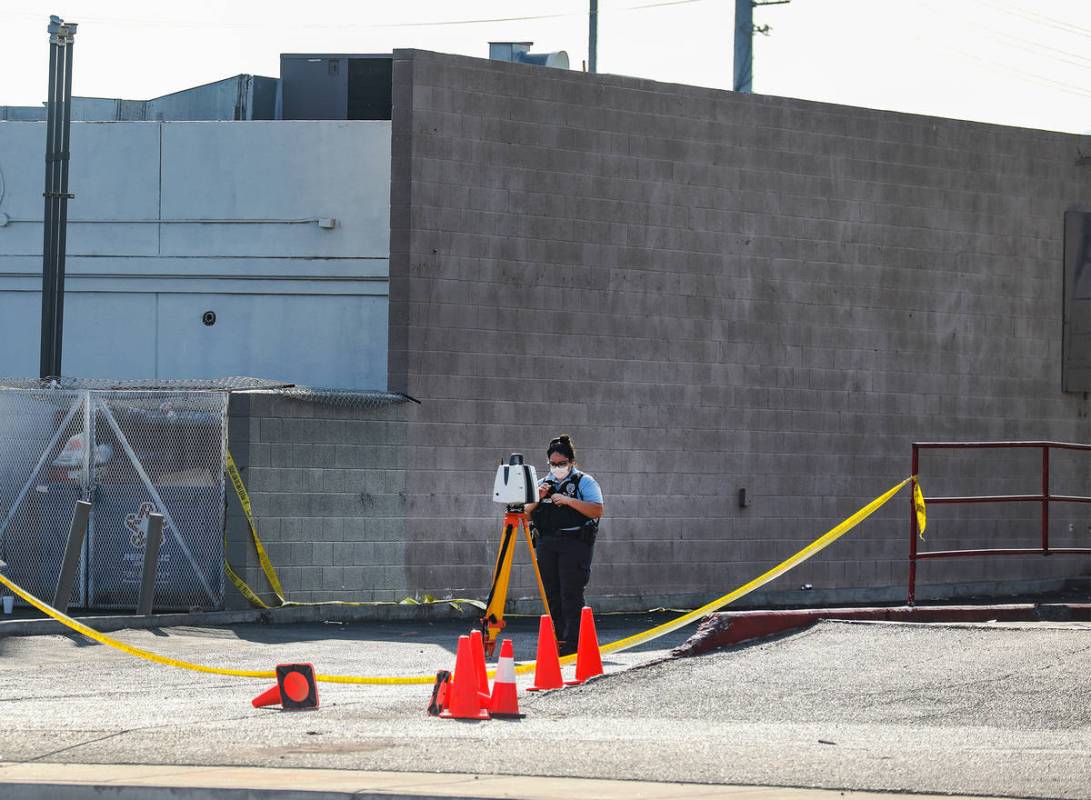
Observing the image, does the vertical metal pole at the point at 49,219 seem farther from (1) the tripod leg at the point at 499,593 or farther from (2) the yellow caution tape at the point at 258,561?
(1) the tripod leg at the point at 499,593

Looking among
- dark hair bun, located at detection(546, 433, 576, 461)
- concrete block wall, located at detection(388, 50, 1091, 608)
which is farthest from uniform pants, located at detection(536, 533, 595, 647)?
concrete block wall, located at detection(388, 50, 1091, 608)

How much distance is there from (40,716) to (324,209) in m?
13.1

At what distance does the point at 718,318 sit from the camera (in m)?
19.9

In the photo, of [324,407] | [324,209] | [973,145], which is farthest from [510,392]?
[973,145]

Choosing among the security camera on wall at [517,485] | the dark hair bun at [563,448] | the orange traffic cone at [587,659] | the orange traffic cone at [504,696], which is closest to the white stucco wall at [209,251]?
the dark hair bun at [563,448]

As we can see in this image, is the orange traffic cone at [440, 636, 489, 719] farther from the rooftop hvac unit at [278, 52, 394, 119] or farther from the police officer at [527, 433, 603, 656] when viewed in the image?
the rooftop hvac unit at [278, 52, 394, 119]

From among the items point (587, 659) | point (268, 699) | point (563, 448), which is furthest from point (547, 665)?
point (563, 448)

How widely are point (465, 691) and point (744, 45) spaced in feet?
72.6

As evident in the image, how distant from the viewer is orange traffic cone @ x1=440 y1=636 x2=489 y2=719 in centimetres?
956

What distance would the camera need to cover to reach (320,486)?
17406 millimetres

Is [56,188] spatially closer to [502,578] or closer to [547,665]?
[502,578]

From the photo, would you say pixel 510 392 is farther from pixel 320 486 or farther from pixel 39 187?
pixel 39 187

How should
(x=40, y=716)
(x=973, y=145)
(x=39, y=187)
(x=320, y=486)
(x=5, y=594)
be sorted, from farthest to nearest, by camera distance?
(x=39, y=187) < (x=973, y=145) < (x=320, y=486) < (x=5, y=594) < (x=40, y=716)

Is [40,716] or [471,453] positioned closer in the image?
[40,716]
